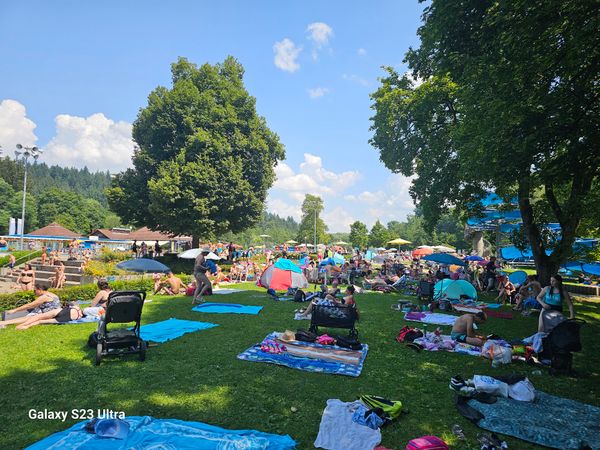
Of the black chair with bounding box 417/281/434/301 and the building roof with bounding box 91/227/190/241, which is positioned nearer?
the black chair with bounding box 417/281/434/301

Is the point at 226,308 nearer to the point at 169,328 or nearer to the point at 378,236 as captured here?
the point at 169,328

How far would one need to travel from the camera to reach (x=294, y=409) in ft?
16.0

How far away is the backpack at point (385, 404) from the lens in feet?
15.4

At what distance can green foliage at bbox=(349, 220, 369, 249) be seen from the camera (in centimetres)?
6948

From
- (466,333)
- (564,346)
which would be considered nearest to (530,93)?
(564,346)

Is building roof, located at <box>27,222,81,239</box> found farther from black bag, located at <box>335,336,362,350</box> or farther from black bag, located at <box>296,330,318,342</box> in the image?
black bag, located at <box>335,336,362,350</box>

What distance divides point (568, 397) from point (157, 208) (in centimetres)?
2288

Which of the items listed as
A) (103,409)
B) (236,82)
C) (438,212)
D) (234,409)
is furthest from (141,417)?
(236,82)

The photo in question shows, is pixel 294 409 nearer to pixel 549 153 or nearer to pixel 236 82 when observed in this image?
pixel 549 153

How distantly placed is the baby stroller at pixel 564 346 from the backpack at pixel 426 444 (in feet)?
14.1

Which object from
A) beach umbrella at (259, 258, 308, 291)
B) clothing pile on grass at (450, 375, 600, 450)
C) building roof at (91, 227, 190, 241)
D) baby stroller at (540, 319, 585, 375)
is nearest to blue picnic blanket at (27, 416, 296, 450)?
clothing pile on grass at (450, 375, 600, 450)

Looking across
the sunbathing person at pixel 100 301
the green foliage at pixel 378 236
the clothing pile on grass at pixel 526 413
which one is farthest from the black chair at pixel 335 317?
the green foliage at pixel 378 236

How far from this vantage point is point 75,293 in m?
13.0

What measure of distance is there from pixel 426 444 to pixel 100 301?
30.2 ft
